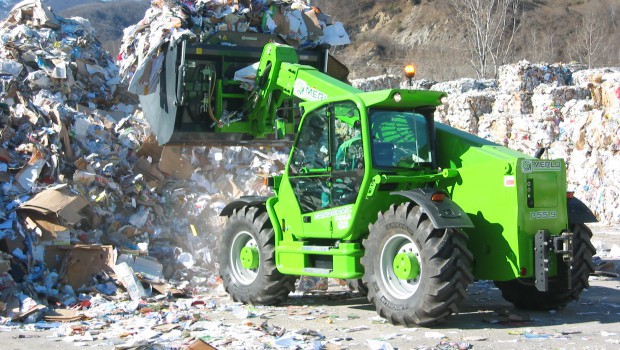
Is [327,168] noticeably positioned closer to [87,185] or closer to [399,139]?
[399,139]

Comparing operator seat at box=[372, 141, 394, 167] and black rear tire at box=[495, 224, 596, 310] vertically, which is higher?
operator seat at box=[372, 141, 394, 167]

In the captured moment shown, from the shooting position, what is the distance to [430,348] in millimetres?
6988

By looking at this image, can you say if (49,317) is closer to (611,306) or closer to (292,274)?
(292,274)

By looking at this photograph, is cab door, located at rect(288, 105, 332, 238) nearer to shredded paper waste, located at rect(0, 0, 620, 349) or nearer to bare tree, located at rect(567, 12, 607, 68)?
shredded paper waste, located at rect(0, 0, 620, 349)

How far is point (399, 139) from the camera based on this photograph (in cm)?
845

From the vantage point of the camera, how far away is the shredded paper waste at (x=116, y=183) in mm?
8797

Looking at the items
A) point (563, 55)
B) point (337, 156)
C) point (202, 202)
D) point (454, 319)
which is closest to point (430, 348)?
point (454, 319)

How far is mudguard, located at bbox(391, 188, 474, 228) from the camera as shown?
7520 mm

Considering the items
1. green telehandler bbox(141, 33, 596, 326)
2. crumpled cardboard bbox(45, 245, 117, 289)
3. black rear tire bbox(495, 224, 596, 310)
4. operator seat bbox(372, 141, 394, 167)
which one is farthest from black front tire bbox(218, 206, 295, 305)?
black rear tire bbox(495, 224, 596, 310)

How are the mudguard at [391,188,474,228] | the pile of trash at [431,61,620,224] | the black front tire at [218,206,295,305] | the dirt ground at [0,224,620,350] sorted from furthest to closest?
the pile of trash at [431,61,620,224], the black front tire at [218,206,295,305], the mudguard at [391,188,474,228], the dirt ground at [0,224,620,350]

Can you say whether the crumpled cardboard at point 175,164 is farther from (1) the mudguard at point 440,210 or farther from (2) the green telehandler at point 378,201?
(1) the mudguard at point 440,210

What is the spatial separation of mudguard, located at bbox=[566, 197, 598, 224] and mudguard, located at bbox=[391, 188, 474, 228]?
1283mm

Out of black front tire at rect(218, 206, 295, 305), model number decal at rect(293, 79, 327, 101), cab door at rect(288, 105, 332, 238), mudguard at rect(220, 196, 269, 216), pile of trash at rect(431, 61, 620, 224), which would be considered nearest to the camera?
cab door at rect(288, 105, 332, 238)

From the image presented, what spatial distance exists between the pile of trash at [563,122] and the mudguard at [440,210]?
900cm
